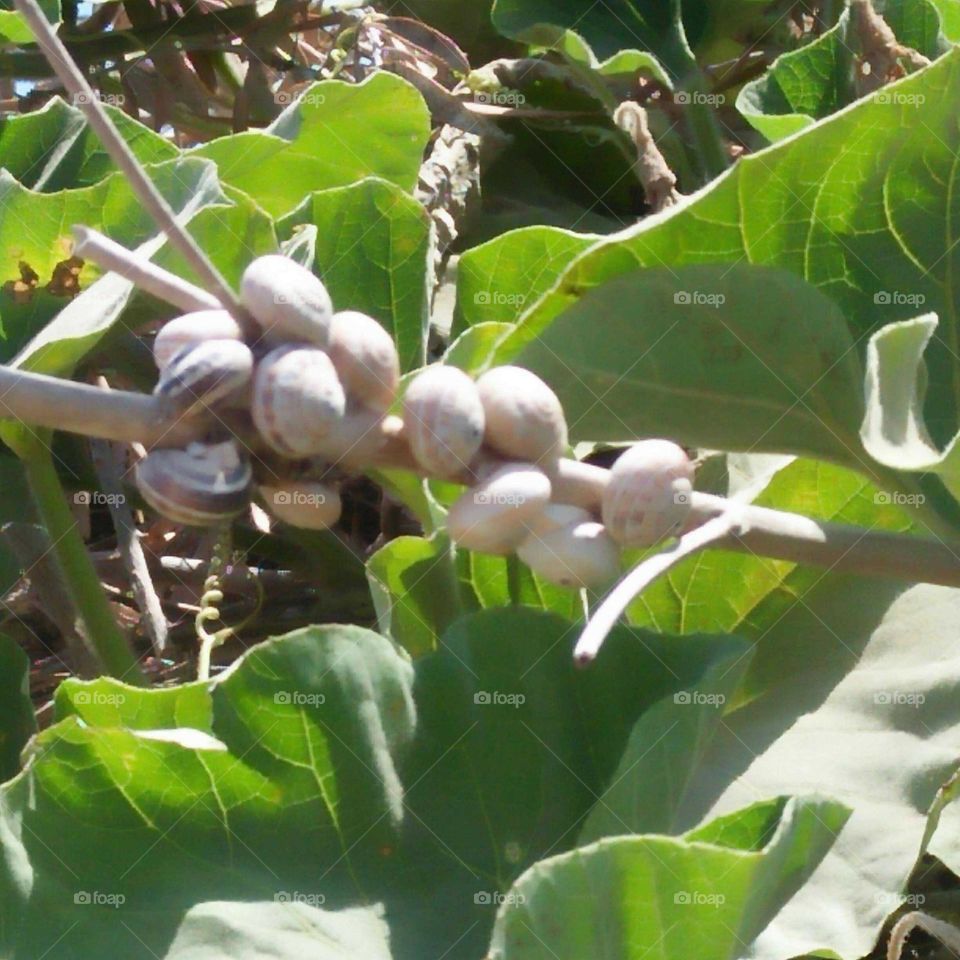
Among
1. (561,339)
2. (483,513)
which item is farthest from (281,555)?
(483,513)

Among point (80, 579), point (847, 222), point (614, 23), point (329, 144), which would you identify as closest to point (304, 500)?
point (847, 222)

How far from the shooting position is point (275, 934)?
724mm

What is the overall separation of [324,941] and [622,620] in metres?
0.22

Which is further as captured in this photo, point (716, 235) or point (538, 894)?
point (716, 235)

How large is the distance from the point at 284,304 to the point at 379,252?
48 centimetres

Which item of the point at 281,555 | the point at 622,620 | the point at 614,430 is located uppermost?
the point at 614,430

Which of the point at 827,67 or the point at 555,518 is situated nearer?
the point at 555,518

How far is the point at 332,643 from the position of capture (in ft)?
2.47

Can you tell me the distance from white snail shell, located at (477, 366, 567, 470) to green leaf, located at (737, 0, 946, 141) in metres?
0.61

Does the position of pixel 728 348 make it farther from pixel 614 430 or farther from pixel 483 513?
pixel 483 513

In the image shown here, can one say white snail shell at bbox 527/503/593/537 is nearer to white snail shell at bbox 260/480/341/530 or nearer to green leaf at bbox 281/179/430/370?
white snail shell at bbox 260/480/341/530

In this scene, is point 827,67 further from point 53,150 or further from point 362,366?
point 362,366

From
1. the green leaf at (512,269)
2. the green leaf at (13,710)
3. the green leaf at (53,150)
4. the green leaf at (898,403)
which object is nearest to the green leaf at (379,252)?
the green leaf at (512,269)

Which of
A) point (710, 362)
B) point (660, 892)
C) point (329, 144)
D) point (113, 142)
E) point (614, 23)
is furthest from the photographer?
point (614, 23)
